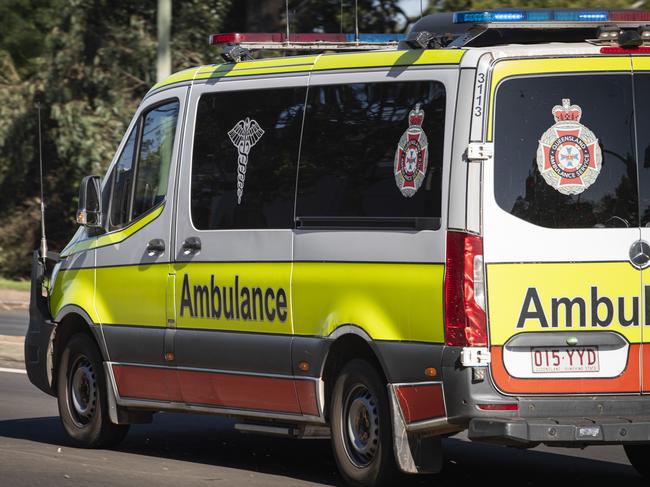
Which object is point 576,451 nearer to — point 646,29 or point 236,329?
point 236,329

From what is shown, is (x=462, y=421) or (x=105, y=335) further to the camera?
(x=105, y=335)

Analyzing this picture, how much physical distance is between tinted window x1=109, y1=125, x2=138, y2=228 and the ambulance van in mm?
564

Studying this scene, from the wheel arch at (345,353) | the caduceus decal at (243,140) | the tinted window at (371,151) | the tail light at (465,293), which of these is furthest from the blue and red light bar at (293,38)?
the tail light at (465,293)

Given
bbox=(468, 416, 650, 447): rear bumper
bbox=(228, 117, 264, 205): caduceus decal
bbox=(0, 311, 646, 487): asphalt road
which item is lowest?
bbox=(0, 311, 646, 487): asphalt road

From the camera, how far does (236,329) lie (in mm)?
8938

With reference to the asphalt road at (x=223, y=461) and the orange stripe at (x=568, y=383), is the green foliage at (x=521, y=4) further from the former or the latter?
the orange stripe at (x=568, y=383)

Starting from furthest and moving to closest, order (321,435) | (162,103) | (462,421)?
(162,103) → (321,435) → (462,421)

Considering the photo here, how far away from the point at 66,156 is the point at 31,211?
3678mm

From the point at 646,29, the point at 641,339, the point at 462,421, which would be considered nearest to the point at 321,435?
the point at 462,421

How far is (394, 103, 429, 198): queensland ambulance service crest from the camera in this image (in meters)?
7.82

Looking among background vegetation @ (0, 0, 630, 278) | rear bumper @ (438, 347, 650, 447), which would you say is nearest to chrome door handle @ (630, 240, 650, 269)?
rear bumper @ (438, 347, 650, 447)

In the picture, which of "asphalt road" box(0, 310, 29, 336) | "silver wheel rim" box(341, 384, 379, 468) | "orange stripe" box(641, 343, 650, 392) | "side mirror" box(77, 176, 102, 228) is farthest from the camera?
"asphalt road" box(0, 310, 29, 336)

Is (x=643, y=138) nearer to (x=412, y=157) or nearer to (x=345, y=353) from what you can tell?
(x=412, y=157)

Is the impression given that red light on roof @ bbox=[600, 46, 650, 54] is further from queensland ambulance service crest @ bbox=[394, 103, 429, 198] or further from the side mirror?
the side mirror
